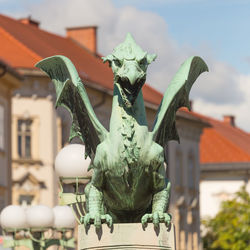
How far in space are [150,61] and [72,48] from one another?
44.8 meters

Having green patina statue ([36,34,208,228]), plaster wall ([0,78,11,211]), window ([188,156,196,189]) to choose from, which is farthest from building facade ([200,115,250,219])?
green patina statue ([36,34,208,228])

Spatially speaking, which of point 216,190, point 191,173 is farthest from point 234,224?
point 216,190

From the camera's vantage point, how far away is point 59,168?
12359 millimetres

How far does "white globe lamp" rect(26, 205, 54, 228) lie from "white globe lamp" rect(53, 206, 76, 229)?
0.41 feet

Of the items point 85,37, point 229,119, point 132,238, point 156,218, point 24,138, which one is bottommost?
point 132,238

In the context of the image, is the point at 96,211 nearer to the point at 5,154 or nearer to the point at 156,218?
the point at 156,218

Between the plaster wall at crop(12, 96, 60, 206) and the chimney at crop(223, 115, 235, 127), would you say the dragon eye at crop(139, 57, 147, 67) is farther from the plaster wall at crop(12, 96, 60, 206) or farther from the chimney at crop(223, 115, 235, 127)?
the chimney at crop(223, 115, 235, 127)

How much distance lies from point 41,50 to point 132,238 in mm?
36857

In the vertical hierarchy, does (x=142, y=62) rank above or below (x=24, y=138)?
below

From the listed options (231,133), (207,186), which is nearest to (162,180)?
(207,186)

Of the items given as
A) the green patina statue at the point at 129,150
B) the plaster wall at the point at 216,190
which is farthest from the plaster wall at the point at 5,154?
the plaster wall at the point at 216,190

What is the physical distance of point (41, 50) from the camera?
4391cm

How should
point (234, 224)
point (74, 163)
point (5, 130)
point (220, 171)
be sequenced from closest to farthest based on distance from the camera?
point (74, 163) < point (5, 130) < point (234, 224) < point (220, 171)

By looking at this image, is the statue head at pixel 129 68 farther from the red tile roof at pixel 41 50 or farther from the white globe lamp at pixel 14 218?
the red tile roof at pixel 41 50
